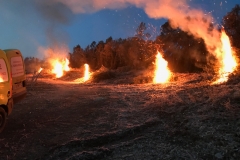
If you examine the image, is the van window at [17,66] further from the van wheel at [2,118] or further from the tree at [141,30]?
Answer: the tree at [141,30]

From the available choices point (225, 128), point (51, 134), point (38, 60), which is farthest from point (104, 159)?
point (38, 60)

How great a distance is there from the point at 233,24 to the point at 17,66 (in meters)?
25.5

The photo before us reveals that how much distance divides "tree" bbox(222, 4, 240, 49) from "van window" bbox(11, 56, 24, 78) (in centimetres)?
2409

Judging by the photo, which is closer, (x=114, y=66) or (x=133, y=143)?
(x=133, y=143)

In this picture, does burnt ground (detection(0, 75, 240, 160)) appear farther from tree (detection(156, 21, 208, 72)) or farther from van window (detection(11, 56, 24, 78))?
tree (detection(156, 21, 208, 72))

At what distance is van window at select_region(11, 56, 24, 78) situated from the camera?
8688 millimetres

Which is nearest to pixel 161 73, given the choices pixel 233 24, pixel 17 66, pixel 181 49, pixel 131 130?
pixel 233 24

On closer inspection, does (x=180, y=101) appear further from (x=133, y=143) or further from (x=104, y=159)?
(x=104, y=159)

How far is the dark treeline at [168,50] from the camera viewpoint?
28.4 metres

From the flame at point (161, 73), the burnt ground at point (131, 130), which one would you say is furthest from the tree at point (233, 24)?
the burnt ground at point (131, 130)

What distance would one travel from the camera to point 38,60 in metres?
81.2

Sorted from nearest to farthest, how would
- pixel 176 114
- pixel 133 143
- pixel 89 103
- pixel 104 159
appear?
pixel 104 159 → pixel 133 143 → pixel 176 114 → pixel 89 103

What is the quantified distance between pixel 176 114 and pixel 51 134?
370 cm

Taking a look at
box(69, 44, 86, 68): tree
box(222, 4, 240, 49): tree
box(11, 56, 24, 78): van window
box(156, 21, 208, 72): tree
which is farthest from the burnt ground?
box(69, 44, 86, 68): tree
